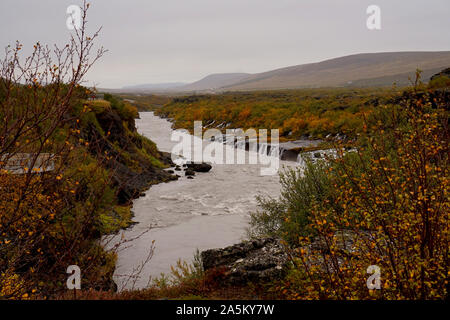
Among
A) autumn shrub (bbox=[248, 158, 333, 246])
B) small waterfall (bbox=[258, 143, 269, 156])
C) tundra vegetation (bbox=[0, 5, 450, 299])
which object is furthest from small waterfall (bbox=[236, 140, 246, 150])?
autumn shrub (bbox=[248, 158, 333, 246])

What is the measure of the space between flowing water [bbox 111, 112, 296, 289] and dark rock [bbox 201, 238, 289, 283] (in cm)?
221

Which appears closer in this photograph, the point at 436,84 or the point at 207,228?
the point at 207,228

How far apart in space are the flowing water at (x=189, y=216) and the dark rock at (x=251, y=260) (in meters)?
2.21

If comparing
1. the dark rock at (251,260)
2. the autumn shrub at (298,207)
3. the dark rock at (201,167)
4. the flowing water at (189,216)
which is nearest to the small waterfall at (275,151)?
the flowing water at (189,216)

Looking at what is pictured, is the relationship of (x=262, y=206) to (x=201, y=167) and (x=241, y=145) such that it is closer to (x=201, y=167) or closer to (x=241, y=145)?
(x=201, y=167)

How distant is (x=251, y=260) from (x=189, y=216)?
815cm

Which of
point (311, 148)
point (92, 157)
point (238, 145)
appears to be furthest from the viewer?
point (238, 145)

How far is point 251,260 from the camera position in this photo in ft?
21.7

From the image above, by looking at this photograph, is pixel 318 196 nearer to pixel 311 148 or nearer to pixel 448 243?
pixel 448 243

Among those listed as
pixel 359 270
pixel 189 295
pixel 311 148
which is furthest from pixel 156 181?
pixel 359 270

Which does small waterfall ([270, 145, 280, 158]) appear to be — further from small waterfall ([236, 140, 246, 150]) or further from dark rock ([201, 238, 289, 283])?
dark rock ([201, 238, 289, 283])
